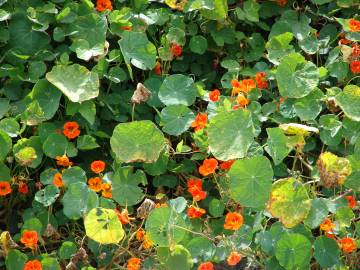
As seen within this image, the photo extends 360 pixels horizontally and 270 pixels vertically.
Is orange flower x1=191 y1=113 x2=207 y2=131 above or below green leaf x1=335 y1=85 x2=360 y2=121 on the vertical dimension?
below

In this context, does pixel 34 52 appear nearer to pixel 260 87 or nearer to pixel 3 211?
pixel 3 211

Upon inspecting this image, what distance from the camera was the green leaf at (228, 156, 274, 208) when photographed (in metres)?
1.99

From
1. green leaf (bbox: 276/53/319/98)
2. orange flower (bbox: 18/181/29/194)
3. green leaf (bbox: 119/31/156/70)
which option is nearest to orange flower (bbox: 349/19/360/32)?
green leaf (bbox: 276/53/319/98)

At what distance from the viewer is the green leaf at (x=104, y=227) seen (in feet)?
6.41

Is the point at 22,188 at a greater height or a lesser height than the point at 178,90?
lesser

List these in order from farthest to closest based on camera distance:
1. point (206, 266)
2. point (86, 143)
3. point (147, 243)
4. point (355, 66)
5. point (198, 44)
Answer: point (198, 44) < point (355, 66) < point (86, 143) < point (147, 243) < point (206, 266)

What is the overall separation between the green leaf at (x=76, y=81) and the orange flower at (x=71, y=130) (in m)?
0.09

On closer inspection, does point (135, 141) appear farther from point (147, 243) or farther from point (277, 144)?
point (277, 144)

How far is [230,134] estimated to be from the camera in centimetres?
215

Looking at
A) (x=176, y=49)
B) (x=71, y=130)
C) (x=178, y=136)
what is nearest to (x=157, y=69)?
(x=176, y=49)

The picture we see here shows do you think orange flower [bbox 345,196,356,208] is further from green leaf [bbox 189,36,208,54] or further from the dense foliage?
green leaf [bbox 189,36,208,54]

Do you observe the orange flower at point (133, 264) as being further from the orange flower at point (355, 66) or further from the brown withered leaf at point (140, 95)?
the orange flower at point (355, 66)

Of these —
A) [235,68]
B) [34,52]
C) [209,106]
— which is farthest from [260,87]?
[34,52]

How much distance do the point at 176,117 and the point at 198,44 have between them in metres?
0.42
